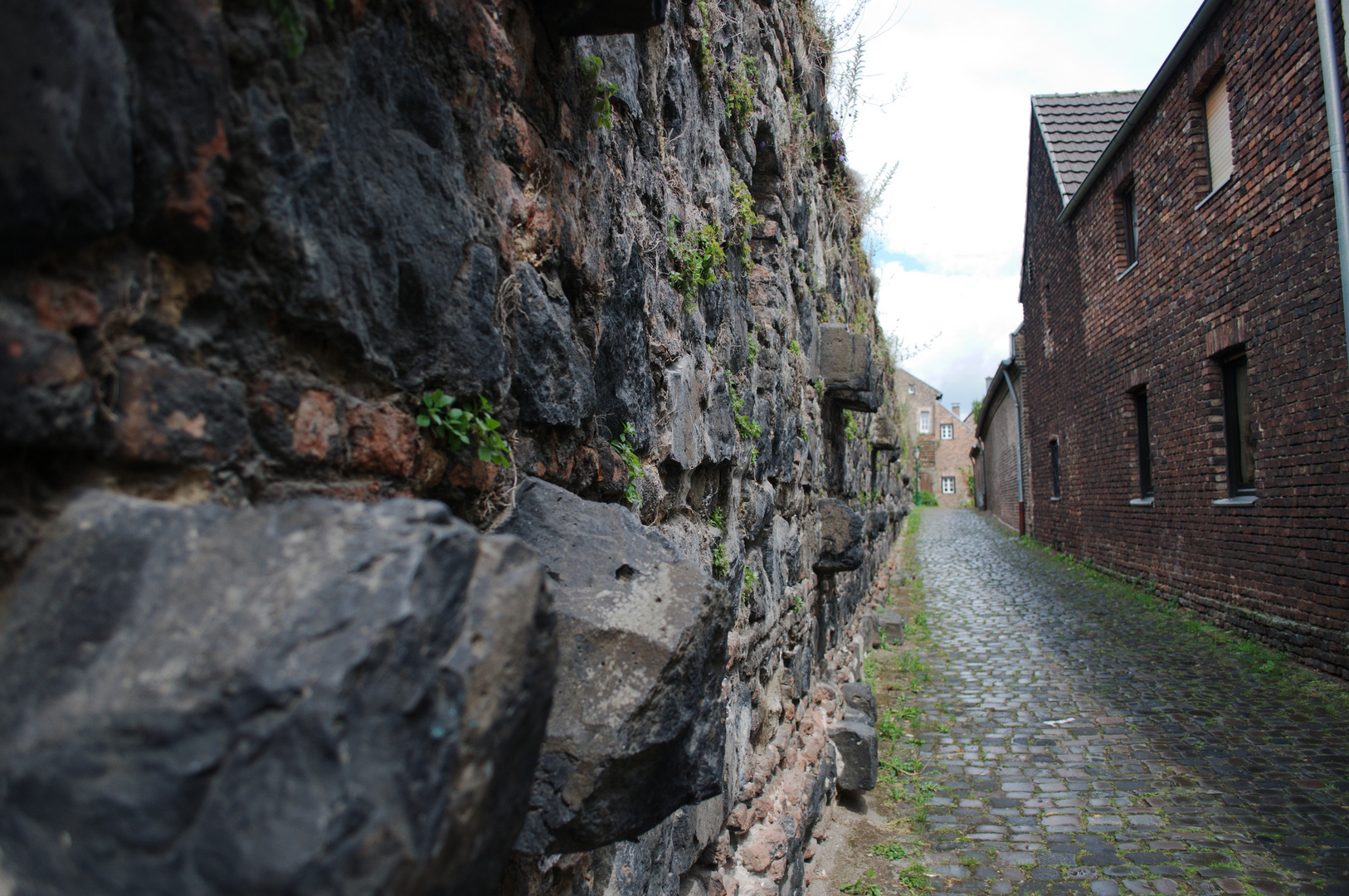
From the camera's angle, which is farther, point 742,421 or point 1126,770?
point 1126,770

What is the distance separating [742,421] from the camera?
295 cm

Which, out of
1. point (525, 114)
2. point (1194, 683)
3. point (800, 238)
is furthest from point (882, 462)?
point (525, 114)

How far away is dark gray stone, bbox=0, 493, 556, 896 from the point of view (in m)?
0.54

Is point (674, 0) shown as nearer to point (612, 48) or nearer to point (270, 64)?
point (612, 48)

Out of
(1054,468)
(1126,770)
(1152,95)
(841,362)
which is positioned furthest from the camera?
(1054,468)

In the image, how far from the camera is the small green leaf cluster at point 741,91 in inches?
116

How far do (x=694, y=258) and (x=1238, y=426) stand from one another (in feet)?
27.6

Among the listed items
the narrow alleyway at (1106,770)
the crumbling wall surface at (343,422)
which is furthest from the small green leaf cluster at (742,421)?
the narrow alleyway at (1106,770)

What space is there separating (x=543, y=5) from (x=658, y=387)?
913 mm

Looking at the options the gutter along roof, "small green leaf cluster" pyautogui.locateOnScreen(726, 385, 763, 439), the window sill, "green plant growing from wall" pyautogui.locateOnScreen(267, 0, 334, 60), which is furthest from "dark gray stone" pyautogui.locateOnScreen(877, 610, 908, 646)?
"green plant growing from wall" pyautogui.locateOnScreen(267, 0, 334, 60)

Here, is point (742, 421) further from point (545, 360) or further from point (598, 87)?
point (545, 360)

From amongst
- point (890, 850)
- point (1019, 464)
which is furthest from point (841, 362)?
point (1019, 464)

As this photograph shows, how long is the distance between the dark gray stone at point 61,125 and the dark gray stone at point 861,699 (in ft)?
17.3

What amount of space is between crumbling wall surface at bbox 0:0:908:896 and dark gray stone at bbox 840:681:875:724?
356cm
